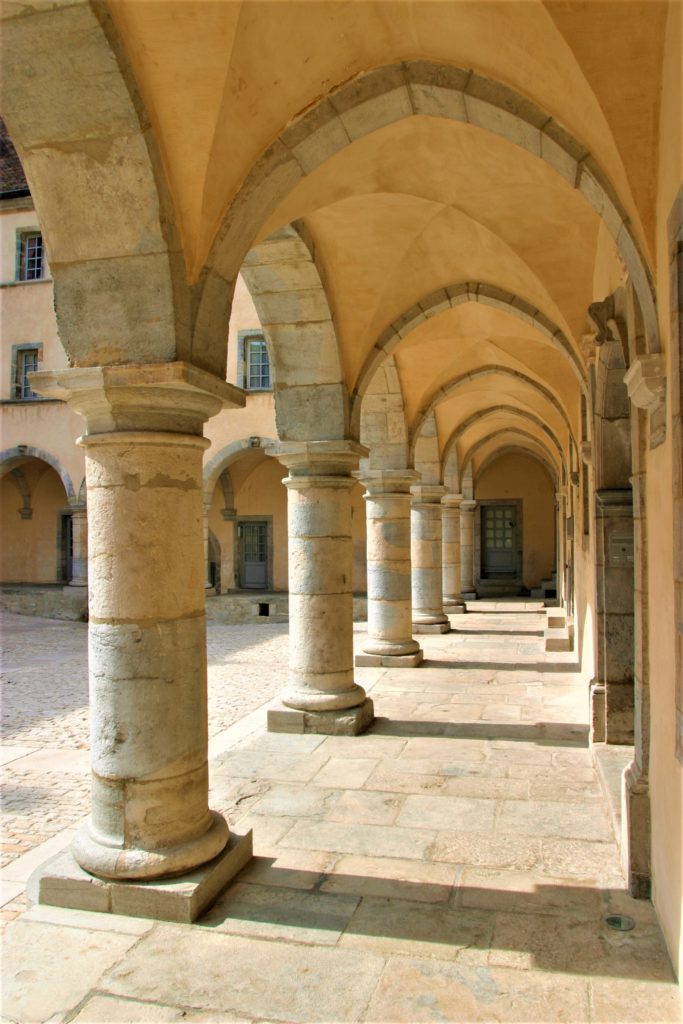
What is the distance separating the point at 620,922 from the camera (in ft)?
10.7

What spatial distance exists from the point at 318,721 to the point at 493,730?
1347mm

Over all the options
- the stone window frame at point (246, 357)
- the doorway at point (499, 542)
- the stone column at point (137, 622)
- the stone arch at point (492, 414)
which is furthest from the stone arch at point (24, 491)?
the stone column at point (137, 622)

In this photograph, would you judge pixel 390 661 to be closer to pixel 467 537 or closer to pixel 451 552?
pixel 451 552

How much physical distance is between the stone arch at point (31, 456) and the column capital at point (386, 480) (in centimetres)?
1041

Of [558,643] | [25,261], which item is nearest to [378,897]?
[558,643]

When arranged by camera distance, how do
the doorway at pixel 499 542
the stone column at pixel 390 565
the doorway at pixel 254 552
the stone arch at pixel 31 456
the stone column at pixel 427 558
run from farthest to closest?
1. the doorway at pixel 499 542
2. the doorway at pixel 254 552
3. the stone arch at pixel 31 456
4. the stone column at pixel 427 558
5. the stone column at pixel 390 565

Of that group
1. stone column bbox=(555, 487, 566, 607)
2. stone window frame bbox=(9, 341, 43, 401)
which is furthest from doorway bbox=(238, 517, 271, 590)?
stone column bbox=(555, 487, 566, 607)

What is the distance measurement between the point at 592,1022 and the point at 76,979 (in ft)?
5.67

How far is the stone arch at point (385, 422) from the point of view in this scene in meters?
9.08

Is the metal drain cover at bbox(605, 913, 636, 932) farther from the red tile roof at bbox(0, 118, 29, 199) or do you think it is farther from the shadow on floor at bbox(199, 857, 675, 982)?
the red tile roof at bbox(0, 118, 29, 199)

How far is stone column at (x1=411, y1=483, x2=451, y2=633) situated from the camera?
11.6m

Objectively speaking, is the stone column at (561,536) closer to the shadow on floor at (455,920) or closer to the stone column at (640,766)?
the stone column at (640,766)

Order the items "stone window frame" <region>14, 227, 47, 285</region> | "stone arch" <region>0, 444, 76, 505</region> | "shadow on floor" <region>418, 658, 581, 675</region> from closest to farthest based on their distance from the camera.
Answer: "shadow on floor" <region>418, 658, 581, 675</region> → "stone arch" <region>0, 444, 76, 505</region> → "stone window frame" <region>14, 227, 47, 285</region>

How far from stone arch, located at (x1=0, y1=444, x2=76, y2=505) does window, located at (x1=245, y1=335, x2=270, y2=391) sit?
180 inches
